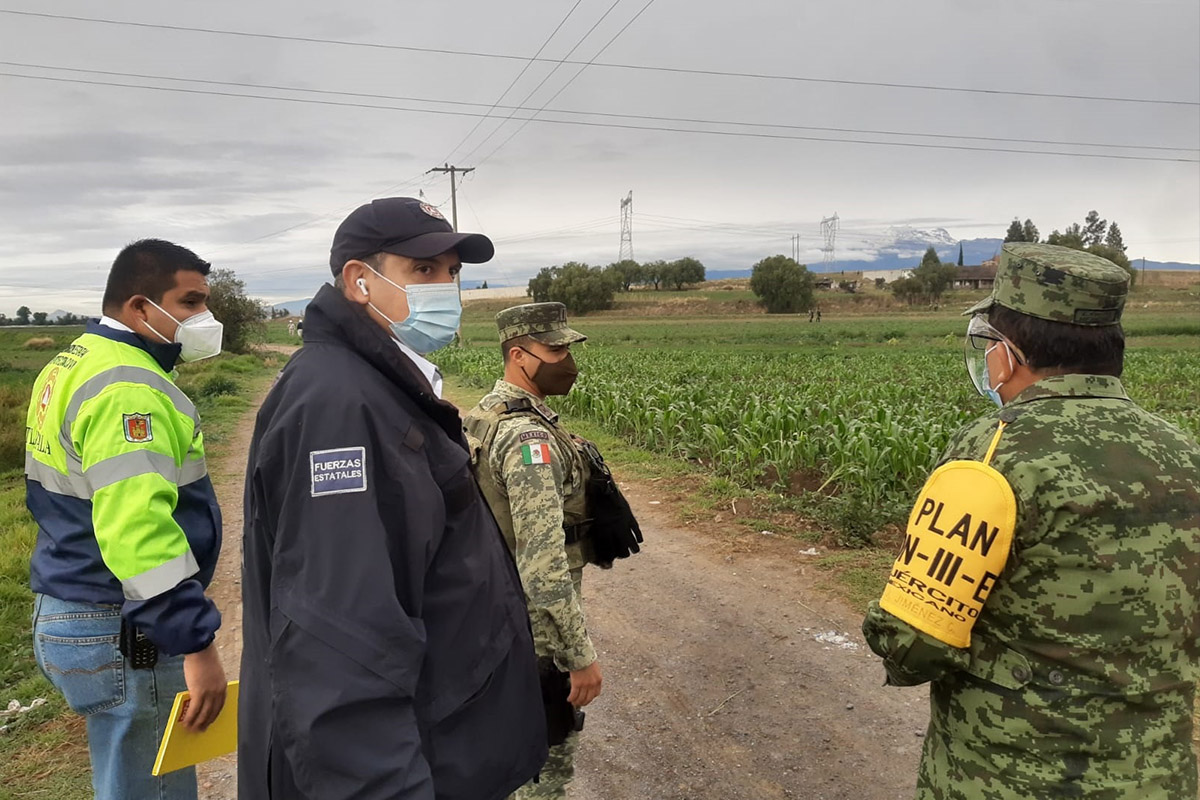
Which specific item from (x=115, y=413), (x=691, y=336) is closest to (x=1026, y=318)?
(x=115, y=413)

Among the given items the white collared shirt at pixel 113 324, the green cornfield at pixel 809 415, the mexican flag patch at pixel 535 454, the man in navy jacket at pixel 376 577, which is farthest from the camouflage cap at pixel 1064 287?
the green cornfield at pixel 809 415

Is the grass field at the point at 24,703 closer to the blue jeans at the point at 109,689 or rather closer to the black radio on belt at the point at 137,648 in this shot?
the blue jeans at the point at 109,689

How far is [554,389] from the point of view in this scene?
312cm

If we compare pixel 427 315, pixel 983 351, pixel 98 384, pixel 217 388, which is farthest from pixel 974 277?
pixel 98 384

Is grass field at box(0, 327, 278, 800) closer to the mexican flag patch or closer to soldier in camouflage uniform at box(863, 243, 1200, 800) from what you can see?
the mexican flag patch

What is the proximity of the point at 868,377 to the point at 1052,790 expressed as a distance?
63.4 feet

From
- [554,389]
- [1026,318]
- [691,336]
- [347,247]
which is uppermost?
[347,247]

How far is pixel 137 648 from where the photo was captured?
2336 mm

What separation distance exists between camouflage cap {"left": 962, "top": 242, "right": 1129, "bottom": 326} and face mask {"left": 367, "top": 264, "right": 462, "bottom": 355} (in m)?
1.43

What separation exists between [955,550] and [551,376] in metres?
1.81

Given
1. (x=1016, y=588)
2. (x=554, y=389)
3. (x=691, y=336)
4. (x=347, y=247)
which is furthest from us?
(x=691, y=336)

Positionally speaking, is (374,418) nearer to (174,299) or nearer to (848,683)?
(174,299)

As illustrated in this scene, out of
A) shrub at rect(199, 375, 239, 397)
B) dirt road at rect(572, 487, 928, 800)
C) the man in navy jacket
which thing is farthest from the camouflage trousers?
shrub at rect(199, 375, 239, 397)

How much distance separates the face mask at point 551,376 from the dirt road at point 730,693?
1898 mm
